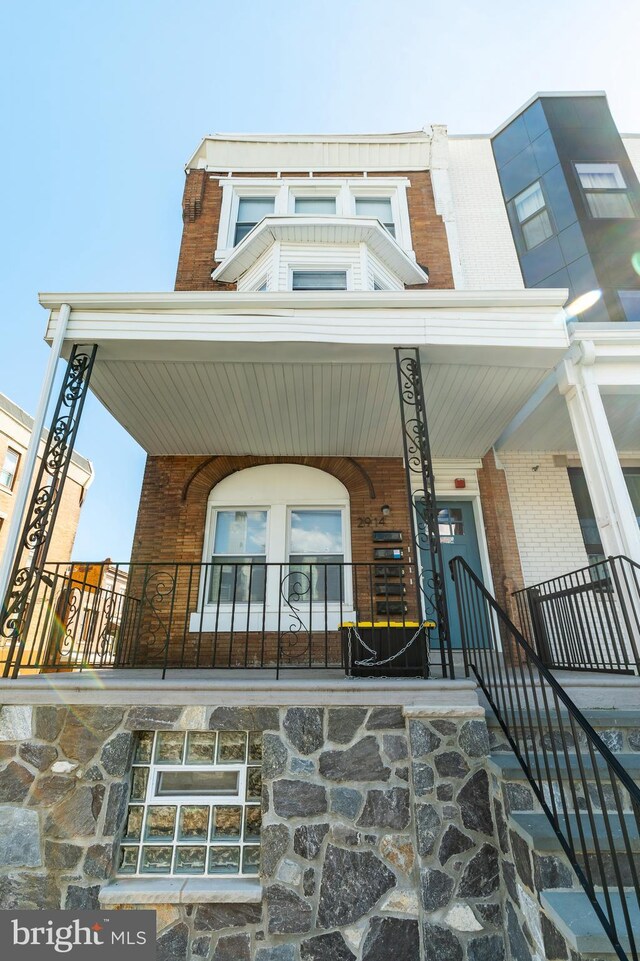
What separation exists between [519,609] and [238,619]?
143 inches

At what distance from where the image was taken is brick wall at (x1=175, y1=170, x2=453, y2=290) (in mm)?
7992

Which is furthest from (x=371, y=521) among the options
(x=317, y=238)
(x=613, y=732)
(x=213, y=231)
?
(x=213, y=231)

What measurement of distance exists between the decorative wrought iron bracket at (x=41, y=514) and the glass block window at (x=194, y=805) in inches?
48.3

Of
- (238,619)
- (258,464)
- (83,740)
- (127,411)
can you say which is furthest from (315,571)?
(83,740)

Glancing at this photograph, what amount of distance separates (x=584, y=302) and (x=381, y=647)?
641 centimetres

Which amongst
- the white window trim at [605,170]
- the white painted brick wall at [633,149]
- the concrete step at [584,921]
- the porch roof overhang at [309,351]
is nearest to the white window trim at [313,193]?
the white window trim at [605,170]

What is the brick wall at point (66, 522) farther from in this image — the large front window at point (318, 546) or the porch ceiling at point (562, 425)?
the porch ceiling at point (562, 425)

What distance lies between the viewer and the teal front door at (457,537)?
6.75m

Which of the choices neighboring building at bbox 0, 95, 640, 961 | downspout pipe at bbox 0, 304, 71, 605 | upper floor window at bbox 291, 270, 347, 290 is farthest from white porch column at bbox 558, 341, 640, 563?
downspout pipe at bbox 0, 304, 71, 605

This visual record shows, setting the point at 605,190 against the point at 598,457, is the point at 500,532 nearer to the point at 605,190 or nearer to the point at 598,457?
the point at 598,457

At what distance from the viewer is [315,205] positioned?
9.02 meters

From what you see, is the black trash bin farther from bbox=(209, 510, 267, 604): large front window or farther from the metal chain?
bbox=(209, 510, 267, 604): large front window

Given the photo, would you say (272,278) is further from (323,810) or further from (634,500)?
(323,810)

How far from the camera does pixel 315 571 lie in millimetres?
6539
